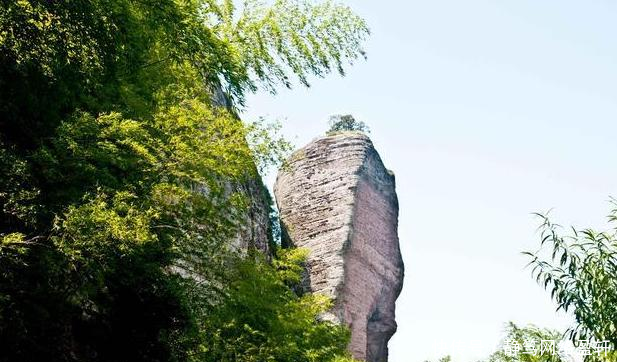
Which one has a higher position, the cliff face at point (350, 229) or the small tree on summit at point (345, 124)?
the small tree on summit at point (345, 124)

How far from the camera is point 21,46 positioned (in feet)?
19.3

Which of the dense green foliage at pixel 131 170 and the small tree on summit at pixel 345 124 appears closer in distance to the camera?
the dense green foliage at pixel 131 170

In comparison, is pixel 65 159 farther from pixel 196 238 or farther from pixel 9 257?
pixel 196 238

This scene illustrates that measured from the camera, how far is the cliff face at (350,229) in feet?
94.4

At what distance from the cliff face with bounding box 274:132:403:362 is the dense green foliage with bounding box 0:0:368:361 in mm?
14538

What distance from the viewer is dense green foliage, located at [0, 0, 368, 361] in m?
6.20

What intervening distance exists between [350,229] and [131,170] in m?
21.8

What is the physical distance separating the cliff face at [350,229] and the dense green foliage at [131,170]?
14538 mm

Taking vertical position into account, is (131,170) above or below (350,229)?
below

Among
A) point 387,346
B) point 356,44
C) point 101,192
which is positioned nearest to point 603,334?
point 101,192

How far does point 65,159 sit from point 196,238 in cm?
390

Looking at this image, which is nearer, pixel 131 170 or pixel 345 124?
pixel 131 170

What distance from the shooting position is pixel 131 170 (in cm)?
867

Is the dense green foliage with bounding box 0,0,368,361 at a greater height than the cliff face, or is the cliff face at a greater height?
the cliff face
